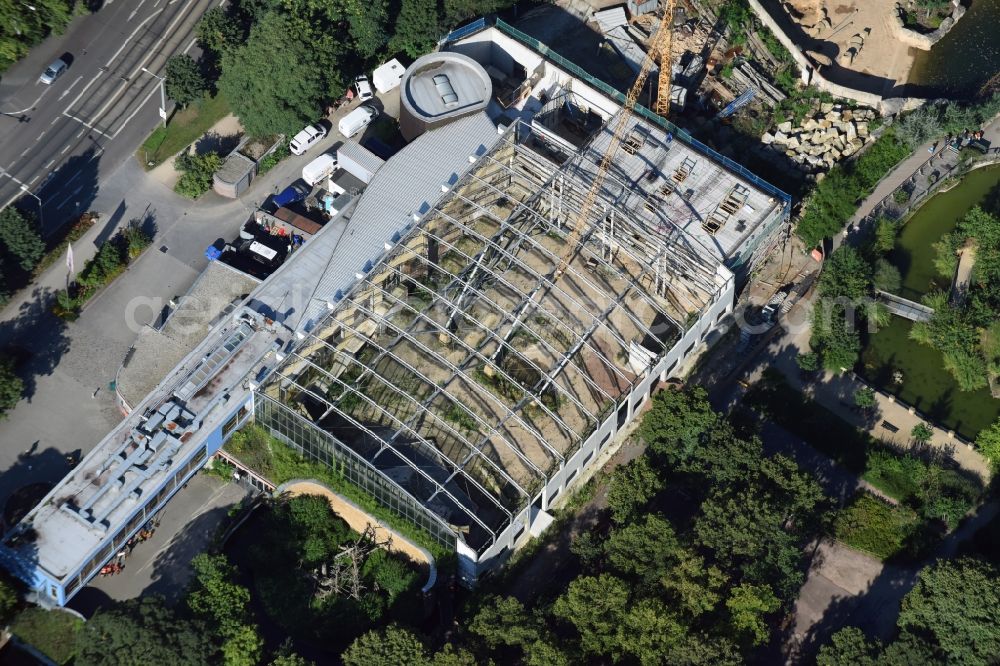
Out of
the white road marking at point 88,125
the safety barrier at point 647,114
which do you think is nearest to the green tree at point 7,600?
the white road marking at point 88,125

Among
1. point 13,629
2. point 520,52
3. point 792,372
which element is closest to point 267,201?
point 520,52

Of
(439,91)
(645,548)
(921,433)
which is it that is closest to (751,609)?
(645,548)

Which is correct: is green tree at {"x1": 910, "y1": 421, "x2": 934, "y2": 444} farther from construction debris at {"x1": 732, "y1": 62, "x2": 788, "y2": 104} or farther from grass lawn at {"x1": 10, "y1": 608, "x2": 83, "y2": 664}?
grass lawn at {"x1": 10, "y1": 608, "x2": 83, "y2": 664}

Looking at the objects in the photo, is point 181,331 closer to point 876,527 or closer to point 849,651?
point 849,651

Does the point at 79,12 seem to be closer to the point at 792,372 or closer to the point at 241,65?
the point at 241,65

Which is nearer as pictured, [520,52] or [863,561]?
[863,561]

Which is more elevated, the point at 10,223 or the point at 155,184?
the point at 155,184
